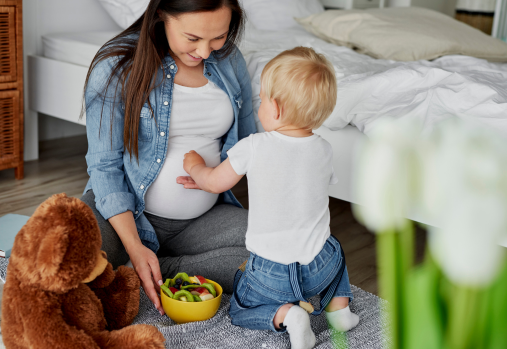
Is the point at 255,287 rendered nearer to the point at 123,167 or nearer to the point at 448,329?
the point at 123,167

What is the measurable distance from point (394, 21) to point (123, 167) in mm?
1338

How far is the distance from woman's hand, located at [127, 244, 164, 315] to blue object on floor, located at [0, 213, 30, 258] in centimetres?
42

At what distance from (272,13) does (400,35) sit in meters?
0.74

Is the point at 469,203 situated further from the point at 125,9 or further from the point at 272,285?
the point at 125,9

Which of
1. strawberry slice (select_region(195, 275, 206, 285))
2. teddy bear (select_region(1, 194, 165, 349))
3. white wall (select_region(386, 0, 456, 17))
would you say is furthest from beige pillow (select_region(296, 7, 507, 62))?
teddy bear (select_region(1, 194, 165, 349))

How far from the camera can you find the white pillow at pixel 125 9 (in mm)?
2070

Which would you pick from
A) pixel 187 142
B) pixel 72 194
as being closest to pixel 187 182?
pixel 187 142

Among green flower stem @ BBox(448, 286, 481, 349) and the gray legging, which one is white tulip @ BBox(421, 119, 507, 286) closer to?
green flower stem @ BBox(448, 286, 481, 349)

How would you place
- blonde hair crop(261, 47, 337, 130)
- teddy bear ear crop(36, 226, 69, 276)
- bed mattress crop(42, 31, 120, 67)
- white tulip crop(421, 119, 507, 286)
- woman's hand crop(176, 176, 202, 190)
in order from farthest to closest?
bed mattress crop(42, 31, 120, 67) → woman's hand crop(176, 176, 202, 190) → blonde hair crop(261, 47, 337, 130) → teddy bear ear crop(36, 226, 69, 276) → white tulip crop(421, 119, 507, 286)

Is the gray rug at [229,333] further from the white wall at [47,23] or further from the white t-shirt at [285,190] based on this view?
the white wall at [47,23]

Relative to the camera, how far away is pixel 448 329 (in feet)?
0.73

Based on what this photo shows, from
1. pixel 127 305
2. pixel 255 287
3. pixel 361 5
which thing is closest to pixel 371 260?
pixel 255 287

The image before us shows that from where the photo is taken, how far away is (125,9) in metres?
2.14

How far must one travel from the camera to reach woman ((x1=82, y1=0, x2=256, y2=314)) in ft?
3.44
